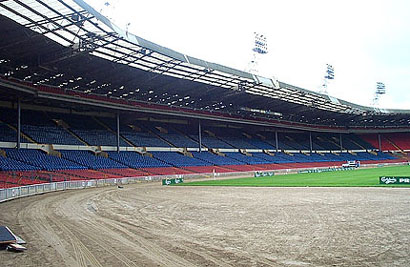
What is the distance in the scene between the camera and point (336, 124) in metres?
90.9

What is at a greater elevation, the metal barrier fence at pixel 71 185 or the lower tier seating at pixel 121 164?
the lower tier seating at pixel 121 164

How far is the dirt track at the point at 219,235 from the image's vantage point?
8.55 m

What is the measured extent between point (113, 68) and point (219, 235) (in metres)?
29.1

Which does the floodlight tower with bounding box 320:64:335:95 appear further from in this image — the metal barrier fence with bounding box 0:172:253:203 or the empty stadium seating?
the metal barrier fence with bounding box 0:172:253:203

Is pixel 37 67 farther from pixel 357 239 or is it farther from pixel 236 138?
pixel 236 138

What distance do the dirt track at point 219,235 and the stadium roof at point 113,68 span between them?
13.4 meters

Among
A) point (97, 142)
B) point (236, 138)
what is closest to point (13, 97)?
point (97, 142)

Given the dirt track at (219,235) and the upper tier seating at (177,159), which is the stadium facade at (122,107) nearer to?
the upper tier seating at (177,159)

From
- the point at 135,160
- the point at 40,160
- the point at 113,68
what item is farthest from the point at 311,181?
the point at 40,160

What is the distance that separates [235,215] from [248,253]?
21.7 ft

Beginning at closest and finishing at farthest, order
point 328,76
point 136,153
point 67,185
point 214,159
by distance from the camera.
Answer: point 67,185 < point 136,153 < point 214,159 < point 328,76

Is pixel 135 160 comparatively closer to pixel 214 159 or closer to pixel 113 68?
pixel 214 159

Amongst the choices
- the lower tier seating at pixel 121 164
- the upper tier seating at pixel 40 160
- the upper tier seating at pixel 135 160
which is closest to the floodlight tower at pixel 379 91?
the lower tier seating at pixel 121 164

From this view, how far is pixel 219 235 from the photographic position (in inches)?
446
